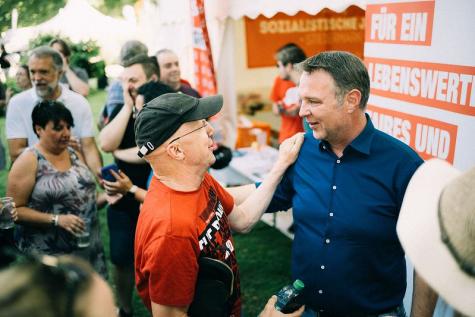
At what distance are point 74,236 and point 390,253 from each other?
2.20 metres

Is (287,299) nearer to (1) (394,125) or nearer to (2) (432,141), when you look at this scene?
(2) (432,141)

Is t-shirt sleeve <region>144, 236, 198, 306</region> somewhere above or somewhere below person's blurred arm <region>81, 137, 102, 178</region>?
above

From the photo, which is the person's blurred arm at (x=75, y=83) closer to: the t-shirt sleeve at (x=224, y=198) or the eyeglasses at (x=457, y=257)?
the t-shirt sleeve at (x=224, y=198)

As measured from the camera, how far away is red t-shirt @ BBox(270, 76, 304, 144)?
5.51m

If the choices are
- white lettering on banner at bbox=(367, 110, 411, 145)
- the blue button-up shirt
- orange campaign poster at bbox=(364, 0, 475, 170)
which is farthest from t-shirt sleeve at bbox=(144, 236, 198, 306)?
white lettering on banner at bbox=(367, 110, 411, 145)

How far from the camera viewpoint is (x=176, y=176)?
73.4 inches

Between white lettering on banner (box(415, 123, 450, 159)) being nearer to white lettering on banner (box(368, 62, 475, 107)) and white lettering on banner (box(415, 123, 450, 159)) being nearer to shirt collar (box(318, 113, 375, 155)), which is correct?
white lettering on banner (box(368, 62, 475, 107))

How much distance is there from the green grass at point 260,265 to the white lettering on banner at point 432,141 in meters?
2.14

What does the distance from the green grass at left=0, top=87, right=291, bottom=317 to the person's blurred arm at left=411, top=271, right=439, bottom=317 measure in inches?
84.7

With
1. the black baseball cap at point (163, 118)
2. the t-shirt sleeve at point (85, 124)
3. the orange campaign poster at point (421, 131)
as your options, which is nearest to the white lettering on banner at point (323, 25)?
the t-shirt sleeve at point (85, 124)

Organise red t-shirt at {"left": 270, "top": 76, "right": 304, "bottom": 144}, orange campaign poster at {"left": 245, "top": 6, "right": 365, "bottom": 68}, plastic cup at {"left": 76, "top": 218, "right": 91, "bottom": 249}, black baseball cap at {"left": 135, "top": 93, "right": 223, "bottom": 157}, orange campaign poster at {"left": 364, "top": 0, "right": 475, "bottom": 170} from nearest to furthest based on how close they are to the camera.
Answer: black baseball cap at {"left": 135, "top": 93, "right": 223, "bottom": 157}, orange campaign poster at {"left": 364, "top": 0, "right": 475, "bottom": 170}, plastic cup at {"left": 76, "top": 218, "right": 91, "bottom": 249}, red t-shirt at {"left": 270, "top": 76, "right": 304, "bottom": 144}, orange campaign poster at {"left": 245, "top": 6, "right": 365, "bottom": 68}

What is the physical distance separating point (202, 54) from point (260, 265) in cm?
327

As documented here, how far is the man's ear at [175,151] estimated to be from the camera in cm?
185

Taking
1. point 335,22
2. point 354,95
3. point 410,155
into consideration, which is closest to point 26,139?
point 354,95
